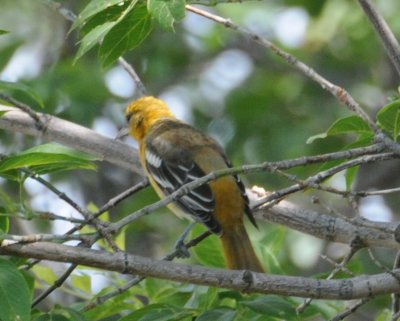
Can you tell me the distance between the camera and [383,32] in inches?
138

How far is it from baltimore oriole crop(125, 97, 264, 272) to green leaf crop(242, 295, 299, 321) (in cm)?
82

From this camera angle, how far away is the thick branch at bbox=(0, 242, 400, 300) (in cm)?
303

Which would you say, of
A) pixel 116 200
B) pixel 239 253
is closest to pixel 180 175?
pixel 239 253

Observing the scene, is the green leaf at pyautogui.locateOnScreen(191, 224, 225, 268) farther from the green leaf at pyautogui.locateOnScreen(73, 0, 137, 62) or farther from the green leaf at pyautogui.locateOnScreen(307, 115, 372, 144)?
the green leaf at pyautogui.locateOnScreen(73, 0, 137, 62)

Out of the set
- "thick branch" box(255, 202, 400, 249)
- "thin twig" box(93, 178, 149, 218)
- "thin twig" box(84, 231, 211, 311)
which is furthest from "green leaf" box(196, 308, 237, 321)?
"thick branch" box(255, 202, 400, 249)

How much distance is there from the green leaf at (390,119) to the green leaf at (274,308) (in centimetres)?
67

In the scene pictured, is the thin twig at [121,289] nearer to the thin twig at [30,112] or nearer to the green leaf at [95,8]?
the thin twig at [30,112]

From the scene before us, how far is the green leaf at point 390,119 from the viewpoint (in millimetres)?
3299

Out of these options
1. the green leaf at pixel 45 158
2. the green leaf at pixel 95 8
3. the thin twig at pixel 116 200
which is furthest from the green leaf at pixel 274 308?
the green leaf at pixel 95 8

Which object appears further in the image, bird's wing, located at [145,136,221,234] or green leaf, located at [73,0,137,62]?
bird's wing, located at [145,136,221,234]

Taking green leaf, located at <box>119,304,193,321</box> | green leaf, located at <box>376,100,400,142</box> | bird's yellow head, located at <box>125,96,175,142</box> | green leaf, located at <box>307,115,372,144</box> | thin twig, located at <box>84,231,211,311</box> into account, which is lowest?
green leaf, located at <box>119,304,193,321</box>

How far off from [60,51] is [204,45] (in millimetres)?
1335

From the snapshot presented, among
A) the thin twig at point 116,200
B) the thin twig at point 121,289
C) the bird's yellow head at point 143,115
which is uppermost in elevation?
the bird's yellow head at point 143,115

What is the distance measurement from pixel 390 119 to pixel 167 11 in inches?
32.5
